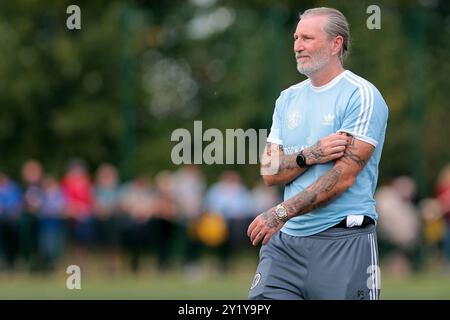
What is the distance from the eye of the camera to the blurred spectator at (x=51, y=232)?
18.7m

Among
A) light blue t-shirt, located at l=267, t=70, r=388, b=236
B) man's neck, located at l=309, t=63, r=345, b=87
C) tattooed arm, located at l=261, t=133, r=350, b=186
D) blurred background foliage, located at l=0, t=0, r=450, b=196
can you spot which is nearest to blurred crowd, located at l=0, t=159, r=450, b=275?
blurred background foliage, located at l=0, t=0, r=450, b=196

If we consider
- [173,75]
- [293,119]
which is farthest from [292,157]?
[173,75]

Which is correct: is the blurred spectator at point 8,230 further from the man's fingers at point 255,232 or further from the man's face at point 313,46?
the man's face at point 313,46

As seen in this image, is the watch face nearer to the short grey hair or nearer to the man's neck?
the man's neck

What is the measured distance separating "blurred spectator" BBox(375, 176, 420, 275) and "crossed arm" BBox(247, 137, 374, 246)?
13.0 m

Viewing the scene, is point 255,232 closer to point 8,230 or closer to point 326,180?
point 326,180

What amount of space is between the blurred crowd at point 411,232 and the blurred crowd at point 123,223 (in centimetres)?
203

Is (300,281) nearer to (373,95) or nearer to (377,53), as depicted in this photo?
(373,95)

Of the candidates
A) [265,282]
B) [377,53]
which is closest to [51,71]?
[377,53]

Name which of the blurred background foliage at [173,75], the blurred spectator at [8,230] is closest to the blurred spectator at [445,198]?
the blurred background foliage at [173,75]

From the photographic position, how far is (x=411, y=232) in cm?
1956

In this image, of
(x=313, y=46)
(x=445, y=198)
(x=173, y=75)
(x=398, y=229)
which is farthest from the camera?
(x=173, y=75)

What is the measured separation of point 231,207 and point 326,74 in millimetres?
12716

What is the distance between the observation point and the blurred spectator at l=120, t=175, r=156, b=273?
1859 centimetres
